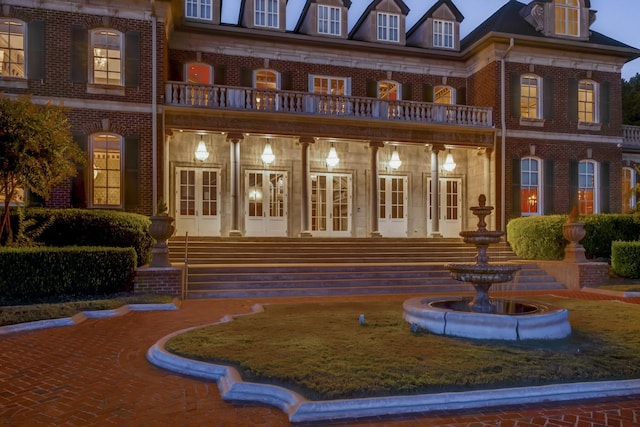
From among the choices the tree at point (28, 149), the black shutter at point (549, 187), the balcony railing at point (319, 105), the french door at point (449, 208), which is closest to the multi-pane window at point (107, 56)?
the balcony railing at point (319, 105)

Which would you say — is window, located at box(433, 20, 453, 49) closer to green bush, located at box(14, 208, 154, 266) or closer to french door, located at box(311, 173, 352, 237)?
french door, located at box(311, 173, 352, 237)

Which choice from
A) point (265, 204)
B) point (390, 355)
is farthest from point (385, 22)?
point (390, 355)

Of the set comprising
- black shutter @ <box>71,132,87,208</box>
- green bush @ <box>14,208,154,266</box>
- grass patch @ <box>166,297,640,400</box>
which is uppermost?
black shutter @ <box>71,132,87,208</box>

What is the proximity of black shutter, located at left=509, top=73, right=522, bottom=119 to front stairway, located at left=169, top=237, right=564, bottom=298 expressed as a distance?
5431 mm

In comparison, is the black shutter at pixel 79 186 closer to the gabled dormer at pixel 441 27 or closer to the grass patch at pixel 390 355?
the grass patch at pixel 390 355

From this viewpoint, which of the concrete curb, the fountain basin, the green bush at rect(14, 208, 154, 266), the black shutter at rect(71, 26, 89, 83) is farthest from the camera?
the black shutter at rect(71, 26, 89, 83)

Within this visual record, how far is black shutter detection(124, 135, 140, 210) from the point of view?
→ 15633 millimetres

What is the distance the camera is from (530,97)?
19.8 metres

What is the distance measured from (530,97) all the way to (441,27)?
4717mm

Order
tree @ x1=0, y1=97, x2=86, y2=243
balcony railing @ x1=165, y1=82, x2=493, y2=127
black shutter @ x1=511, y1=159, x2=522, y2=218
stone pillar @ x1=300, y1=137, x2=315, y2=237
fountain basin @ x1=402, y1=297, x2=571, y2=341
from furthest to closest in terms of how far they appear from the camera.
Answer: black shutter @ x1=511, y1=159, x2=522, y2=218, stone pillar @ x1=300, y1=137, x2=315, y2=237, balcony railing @ x1=165, y1=82, x2=493, y2=127, tree @ x1=0, y1=97, x2=86, y2=243, fountain basin @ x1=402, y1=297, x2=571, y2=341

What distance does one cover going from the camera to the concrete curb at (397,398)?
165 inches

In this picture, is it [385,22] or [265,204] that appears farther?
[385,22]

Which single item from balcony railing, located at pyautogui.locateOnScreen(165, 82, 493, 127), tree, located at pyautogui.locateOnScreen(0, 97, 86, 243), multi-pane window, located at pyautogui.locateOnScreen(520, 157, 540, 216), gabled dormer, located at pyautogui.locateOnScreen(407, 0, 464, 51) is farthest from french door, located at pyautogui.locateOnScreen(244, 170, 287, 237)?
multi-pane window, located at pyautogui.locateOnScreen(520, 157, 540, 216)

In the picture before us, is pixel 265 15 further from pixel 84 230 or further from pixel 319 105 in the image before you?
A: pixel 84 230
